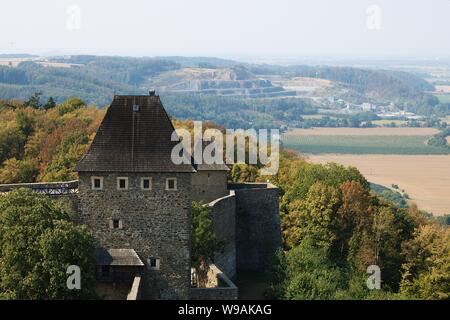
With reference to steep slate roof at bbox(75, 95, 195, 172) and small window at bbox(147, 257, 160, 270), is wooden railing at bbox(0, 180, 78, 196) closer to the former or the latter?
steep slate roof at bbox(75, 95, 195, 172)

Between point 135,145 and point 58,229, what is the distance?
5.34 m

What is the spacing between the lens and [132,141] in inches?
1428

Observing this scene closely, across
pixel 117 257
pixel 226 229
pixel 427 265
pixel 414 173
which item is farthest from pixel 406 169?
pixel 117 257

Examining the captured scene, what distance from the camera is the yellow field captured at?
136 meters

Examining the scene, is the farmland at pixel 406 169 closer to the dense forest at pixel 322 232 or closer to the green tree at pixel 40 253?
the dense forest at pixel 322 232

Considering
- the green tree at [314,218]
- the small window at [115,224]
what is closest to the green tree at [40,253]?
the small window at [115,224]

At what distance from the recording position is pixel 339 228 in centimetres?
5394

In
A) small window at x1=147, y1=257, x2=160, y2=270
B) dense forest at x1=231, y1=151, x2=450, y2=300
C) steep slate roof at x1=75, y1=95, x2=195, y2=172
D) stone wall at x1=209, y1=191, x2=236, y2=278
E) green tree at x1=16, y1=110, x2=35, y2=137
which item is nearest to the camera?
steep slate roof at x1=75, y1=95, x2=195, y2=172

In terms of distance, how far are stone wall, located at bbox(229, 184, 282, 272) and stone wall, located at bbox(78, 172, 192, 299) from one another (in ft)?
42.2

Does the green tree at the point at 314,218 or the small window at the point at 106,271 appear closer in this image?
the small window at the point at 106,271

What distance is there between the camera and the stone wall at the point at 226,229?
4475 centimetres

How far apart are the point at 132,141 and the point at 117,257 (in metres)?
4.76

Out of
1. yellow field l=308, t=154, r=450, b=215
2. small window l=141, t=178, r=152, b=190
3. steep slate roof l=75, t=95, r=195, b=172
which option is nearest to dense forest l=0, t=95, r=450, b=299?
steep slate roof l=75, t=95, r=195, b=172

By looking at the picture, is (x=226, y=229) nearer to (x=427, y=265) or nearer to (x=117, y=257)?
(x=117, y=257)
